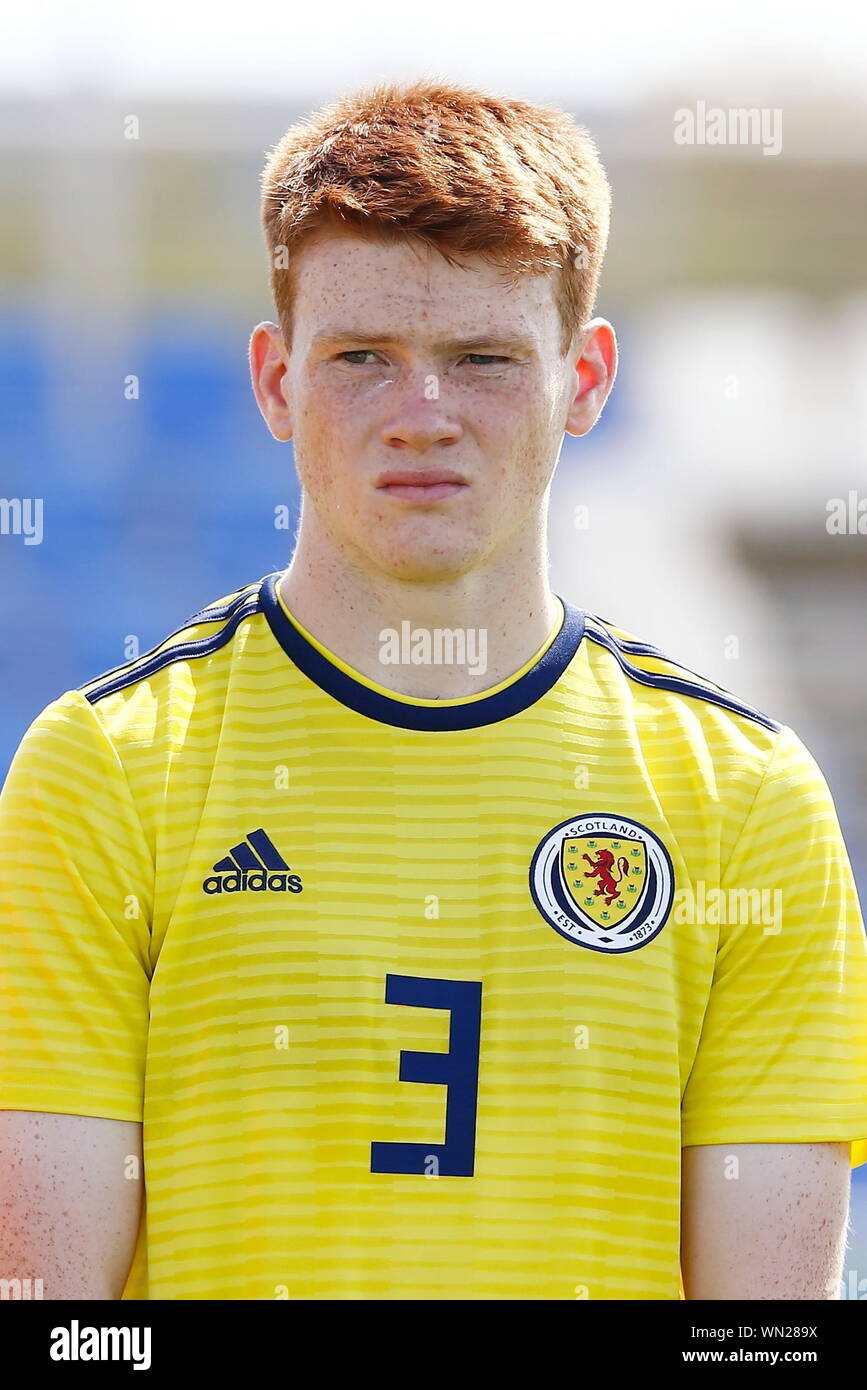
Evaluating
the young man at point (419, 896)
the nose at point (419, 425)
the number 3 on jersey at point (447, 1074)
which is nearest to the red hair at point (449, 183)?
the young man at point (419, 896)

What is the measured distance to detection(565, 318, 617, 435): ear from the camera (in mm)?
1314

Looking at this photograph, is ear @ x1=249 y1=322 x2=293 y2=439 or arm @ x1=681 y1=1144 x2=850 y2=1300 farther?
ear @ x1=249 y1=322 x2=293 y2=439

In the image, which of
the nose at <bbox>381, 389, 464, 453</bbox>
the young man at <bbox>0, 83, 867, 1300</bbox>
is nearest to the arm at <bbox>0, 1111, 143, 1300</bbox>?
the young man at <bbox>0, 83, 867, 1300</bbox>

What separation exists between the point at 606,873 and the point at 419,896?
0.15 metres

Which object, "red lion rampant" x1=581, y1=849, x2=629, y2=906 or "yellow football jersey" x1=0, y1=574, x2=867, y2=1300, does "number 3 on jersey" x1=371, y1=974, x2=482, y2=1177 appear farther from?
"red lion rampant" x1=581, y1=849, x2=629, y2=906

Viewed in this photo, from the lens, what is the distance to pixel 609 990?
3.92ft

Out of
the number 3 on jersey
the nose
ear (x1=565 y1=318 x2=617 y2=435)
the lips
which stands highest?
ear (x1=565 y1=318 x2=617 y2=435)

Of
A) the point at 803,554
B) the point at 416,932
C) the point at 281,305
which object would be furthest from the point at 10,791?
the point at 803,554

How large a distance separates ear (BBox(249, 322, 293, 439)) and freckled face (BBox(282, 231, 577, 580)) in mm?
54

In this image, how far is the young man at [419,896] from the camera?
1.14m

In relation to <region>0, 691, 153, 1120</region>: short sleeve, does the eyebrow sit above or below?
above

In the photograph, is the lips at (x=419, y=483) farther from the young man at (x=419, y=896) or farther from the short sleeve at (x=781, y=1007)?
the short sleeve at (x=781, y=1007)

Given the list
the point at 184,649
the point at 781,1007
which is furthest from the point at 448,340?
the point at 781,1007

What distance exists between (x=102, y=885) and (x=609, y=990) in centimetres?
39
